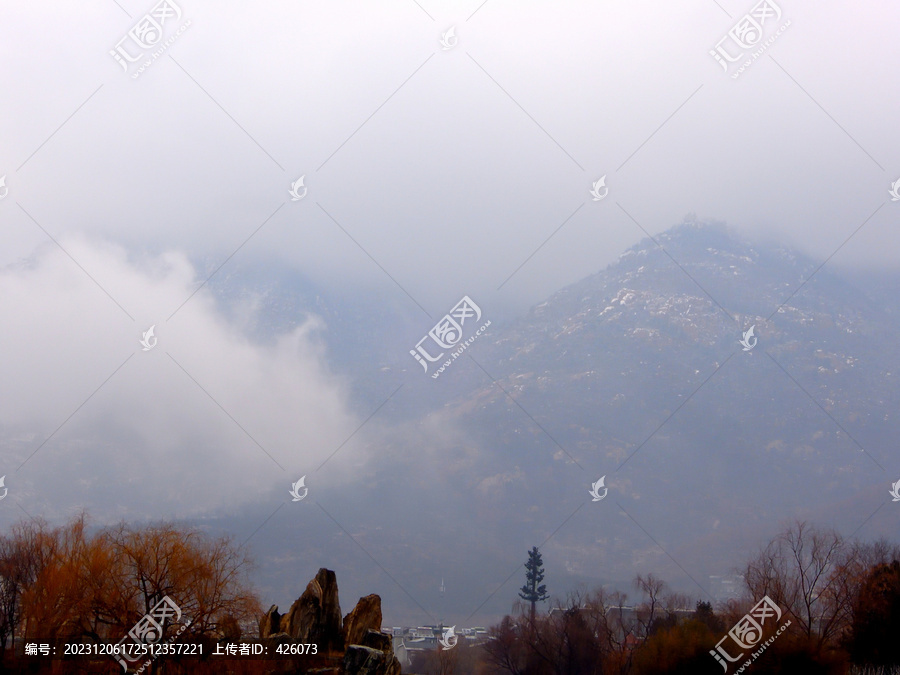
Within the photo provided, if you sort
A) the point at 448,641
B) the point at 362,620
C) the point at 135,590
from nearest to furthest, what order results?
the point at 135,590 → the point at 362,620 → the point at 448,641

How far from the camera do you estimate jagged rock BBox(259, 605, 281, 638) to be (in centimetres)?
4569

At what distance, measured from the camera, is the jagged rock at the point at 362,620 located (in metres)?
45.0

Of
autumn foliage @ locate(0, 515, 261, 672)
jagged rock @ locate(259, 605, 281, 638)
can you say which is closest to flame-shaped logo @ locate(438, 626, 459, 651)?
jagged rock @ locate(259, 605, 281, 638)

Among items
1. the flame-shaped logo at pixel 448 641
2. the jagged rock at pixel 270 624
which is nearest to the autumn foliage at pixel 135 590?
the jagged rock at pixel 270 624

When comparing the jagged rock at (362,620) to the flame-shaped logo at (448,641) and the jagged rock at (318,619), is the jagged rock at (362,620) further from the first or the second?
the flame-shaped logo at (448,641)

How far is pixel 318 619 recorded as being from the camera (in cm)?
4506

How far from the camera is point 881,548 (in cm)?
7469

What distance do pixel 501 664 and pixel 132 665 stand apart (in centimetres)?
4511

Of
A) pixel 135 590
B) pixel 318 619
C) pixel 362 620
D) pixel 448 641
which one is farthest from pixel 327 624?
pixel 448 641

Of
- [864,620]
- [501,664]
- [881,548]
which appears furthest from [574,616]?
[864,620]

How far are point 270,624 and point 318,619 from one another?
3463 mm

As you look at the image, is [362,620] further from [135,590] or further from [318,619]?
[135,590]

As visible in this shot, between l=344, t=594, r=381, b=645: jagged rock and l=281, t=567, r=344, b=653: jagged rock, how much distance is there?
1.71ft

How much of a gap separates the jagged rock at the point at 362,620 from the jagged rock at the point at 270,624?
3.84 m
